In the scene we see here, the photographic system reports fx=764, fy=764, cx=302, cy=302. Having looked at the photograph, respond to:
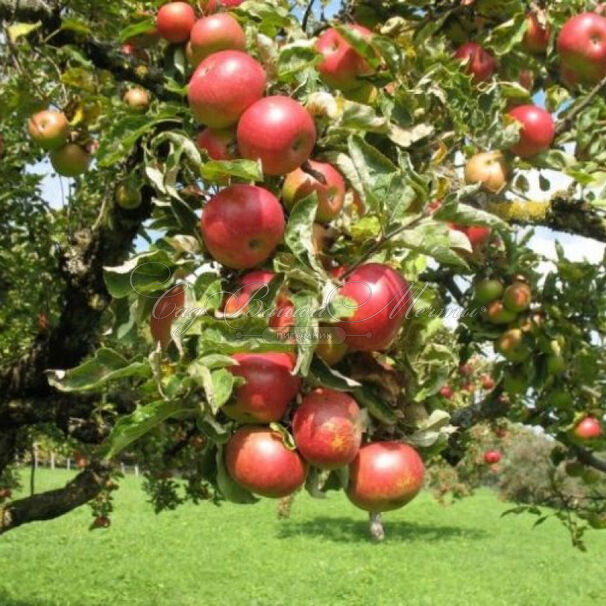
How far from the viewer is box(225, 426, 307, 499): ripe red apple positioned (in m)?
1.20

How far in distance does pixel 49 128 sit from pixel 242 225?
4.73 feet

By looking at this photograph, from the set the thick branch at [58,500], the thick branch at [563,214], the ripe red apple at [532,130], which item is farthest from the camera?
the thick branch at [58,500]

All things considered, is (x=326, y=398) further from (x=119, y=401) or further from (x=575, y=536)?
(x=575, y=536)

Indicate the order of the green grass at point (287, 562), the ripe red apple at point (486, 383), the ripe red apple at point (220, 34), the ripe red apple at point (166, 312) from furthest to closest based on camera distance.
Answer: the green grass at point (287, 562)
the ripe red apple at point (486, 383)
the ripe red apple at point (220, 34)
the ripe red apple at point (166, 312)

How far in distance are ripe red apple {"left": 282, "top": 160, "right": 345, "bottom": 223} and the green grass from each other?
1051 cm

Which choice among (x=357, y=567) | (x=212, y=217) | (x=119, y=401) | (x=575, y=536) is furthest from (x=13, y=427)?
(x=357, y=567)

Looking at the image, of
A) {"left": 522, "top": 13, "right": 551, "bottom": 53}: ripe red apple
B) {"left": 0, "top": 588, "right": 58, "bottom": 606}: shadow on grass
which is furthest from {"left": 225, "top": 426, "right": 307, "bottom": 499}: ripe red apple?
{"left": 0, "top": 588, "right": 58, "bottom": 606}: shadow on grass

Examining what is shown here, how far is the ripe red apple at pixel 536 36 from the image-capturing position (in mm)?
2104

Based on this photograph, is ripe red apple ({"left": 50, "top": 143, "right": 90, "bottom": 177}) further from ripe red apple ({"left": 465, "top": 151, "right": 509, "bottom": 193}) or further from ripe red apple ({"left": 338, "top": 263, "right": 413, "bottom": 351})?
ripe red apple ({"left": 338, "top": 263, "right": 413, "bottom": 351})

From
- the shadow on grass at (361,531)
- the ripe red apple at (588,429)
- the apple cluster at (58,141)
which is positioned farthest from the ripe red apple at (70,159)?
the shadow on grass at (361,531)

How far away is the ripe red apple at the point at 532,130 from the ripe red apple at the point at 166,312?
102 cm

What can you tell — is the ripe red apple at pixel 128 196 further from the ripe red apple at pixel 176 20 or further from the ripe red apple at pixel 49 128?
the ripe red apple at pixel 176 20

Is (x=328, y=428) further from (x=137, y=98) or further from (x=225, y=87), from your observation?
(x=137, y=98)

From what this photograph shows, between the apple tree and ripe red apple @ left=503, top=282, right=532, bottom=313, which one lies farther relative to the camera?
ripe red apple @ left=503, top=282, right=532, bottom=313
